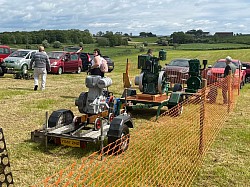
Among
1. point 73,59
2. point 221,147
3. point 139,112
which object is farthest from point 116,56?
point 221,147

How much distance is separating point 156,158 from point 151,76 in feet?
14.9

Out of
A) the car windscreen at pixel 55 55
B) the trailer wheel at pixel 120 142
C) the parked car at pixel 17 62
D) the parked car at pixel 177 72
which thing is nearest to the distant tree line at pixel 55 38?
the car windscreen at pixel 55 55

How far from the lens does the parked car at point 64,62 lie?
74.2 feet

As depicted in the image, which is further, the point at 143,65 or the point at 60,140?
the point at 143,65

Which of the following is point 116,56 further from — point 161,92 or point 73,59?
point 161,92

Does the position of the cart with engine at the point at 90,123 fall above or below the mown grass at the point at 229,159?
above

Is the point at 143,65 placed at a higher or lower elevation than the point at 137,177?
higher

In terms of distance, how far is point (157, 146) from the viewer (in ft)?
21.4

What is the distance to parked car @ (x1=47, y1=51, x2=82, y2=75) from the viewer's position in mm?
22625

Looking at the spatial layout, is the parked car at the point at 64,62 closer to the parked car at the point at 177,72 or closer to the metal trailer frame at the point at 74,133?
the parked car at the point at 177,72

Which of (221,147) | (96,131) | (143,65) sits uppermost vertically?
(143,65)

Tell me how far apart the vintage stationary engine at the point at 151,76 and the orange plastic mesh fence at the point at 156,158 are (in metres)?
0.96

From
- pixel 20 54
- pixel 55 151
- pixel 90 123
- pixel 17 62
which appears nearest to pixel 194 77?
pixel 90 123

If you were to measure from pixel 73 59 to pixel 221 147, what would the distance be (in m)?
18.8
